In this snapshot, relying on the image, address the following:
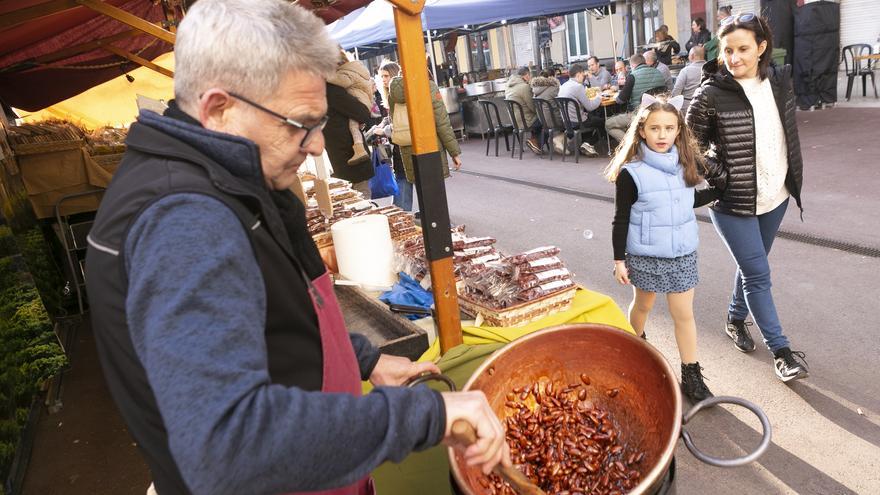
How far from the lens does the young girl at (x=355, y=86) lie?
6023 millimetres

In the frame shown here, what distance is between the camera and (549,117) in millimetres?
10891

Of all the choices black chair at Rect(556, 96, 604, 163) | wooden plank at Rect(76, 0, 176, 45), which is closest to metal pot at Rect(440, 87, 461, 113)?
black chair at Rect(556, 96, 604, 163)

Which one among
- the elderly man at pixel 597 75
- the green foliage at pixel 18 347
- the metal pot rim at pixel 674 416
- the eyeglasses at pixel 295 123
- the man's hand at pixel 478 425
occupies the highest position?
the eyeglasses at pixel 295 123

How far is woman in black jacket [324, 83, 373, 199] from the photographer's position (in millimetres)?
5797

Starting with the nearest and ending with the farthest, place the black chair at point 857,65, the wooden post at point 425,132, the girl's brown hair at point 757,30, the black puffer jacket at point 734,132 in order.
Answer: the wooden post at point 425,132 → the girl's brown hair at point 757,30 → the black puffer jacket at point 734,132 → the black chair at point 857,65

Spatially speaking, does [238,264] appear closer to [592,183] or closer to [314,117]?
[314,117]

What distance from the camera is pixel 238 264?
36.1 inches

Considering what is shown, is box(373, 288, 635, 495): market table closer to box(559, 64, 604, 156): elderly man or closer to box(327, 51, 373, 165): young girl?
box(327, 51, 373, 165): young girl

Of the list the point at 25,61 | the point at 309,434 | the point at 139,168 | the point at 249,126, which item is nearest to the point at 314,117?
the point at 249,126

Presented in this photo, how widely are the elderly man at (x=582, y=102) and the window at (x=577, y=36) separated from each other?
13160 mm

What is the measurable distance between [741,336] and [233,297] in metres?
3.71

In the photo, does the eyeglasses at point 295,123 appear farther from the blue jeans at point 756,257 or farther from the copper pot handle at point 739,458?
the blue jeans at point 756,257

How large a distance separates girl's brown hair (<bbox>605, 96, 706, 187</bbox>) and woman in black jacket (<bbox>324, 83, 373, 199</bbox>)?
316 cm

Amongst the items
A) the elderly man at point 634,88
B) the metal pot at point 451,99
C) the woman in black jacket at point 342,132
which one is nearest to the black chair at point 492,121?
the metal pot at point 451,99
